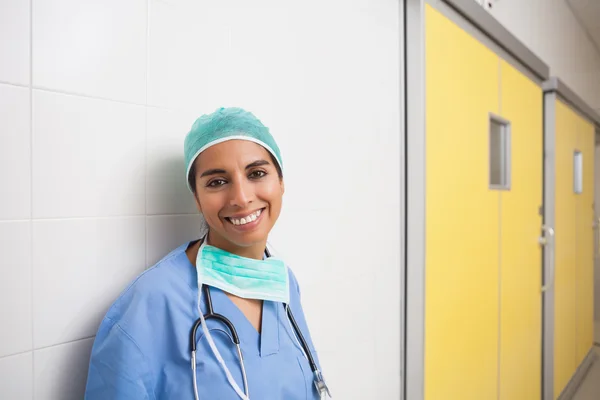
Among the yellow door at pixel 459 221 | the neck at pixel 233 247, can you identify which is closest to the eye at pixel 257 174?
the neck at pixel 233 247

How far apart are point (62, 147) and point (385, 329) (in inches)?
46.2

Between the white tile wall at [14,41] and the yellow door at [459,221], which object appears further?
→ the yellow door at [459,221]

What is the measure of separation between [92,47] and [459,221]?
58.8 inches

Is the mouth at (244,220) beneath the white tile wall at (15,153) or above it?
beneath

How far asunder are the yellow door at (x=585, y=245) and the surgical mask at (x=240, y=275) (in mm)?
3473

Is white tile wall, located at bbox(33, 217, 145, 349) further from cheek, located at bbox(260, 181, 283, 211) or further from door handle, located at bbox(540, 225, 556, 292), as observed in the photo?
door handle, located at bbox(540, 225, 556, 292)

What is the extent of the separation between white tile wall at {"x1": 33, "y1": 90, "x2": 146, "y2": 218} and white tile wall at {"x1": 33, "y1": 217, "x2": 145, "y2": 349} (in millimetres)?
28

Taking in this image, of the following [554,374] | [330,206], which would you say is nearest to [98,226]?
[330,206]

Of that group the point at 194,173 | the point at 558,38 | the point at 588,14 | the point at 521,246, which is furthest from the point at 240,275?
the point at 588,14

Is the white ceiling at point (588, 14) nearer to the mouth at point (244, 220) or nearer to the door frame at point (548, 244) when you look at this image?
the door frame at point (548, 244)

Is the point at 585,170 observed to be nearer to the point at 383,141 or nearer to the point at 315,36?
the point at 383,141

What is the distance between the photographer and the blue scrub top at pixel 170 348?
62 cm

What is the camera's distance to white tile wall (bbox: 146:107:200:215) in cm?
80

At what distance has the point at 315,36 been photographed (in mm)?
1160
